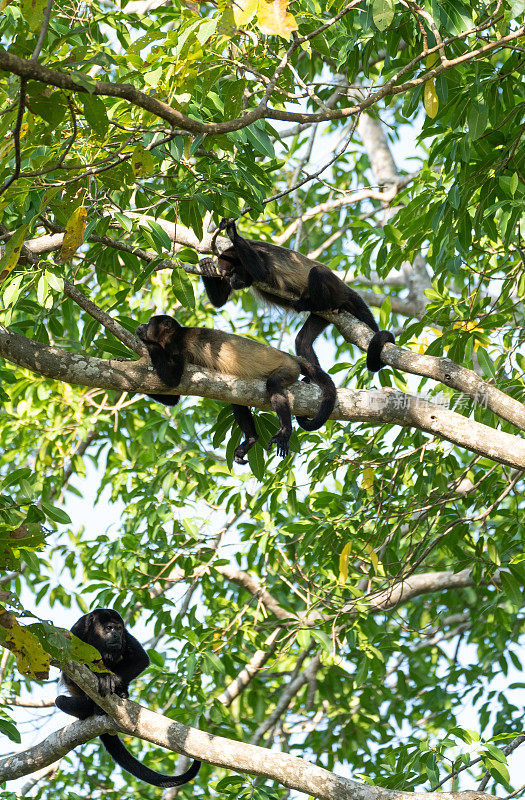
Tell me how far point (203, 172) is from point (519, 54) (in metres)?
1.57

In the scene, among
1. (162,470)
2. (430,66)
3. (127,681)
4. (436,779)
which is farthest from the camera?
(162,470)

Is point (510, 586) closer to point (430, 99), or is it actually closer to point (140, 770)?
point (140, 770)

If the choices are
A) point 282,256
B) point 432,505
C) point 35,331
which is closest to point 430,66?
point 282,256

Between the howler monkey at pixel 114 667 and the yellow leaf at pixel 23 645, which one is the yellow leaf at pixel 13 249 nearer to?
the yellow leaf at pixel 23 645

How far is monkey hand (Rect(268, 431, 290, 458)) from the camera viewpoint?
14.2 ft

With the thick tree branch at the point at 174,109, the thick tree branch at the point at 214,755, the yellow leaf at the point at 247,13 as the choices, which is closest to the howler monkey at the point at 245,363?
the thick tree branch at the point at 174,109

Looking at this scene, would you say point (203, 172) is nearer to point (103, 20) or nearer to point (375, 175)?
point (103, 20)

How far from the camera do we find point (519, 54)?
3.92m

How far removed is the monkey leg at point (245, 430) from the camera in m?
4.58

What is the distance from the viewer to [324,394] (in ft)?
13.5

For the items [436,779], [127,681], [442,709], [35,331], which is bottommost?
[436,779]

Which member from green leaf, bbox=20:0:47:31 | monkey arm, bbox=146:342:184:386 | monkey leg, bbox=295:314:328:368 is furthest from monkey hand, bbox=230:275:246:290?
green leaf, bbox=20:0:47:31

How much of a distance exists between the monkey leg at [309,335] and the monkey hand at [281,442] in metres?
0.73

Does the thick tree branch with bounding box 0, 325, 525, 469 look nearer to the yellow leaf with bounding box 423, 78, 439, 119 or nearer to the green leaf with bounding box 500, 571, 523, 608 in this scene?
the yellow leaf with bounding box 423, 78, 439, 119
